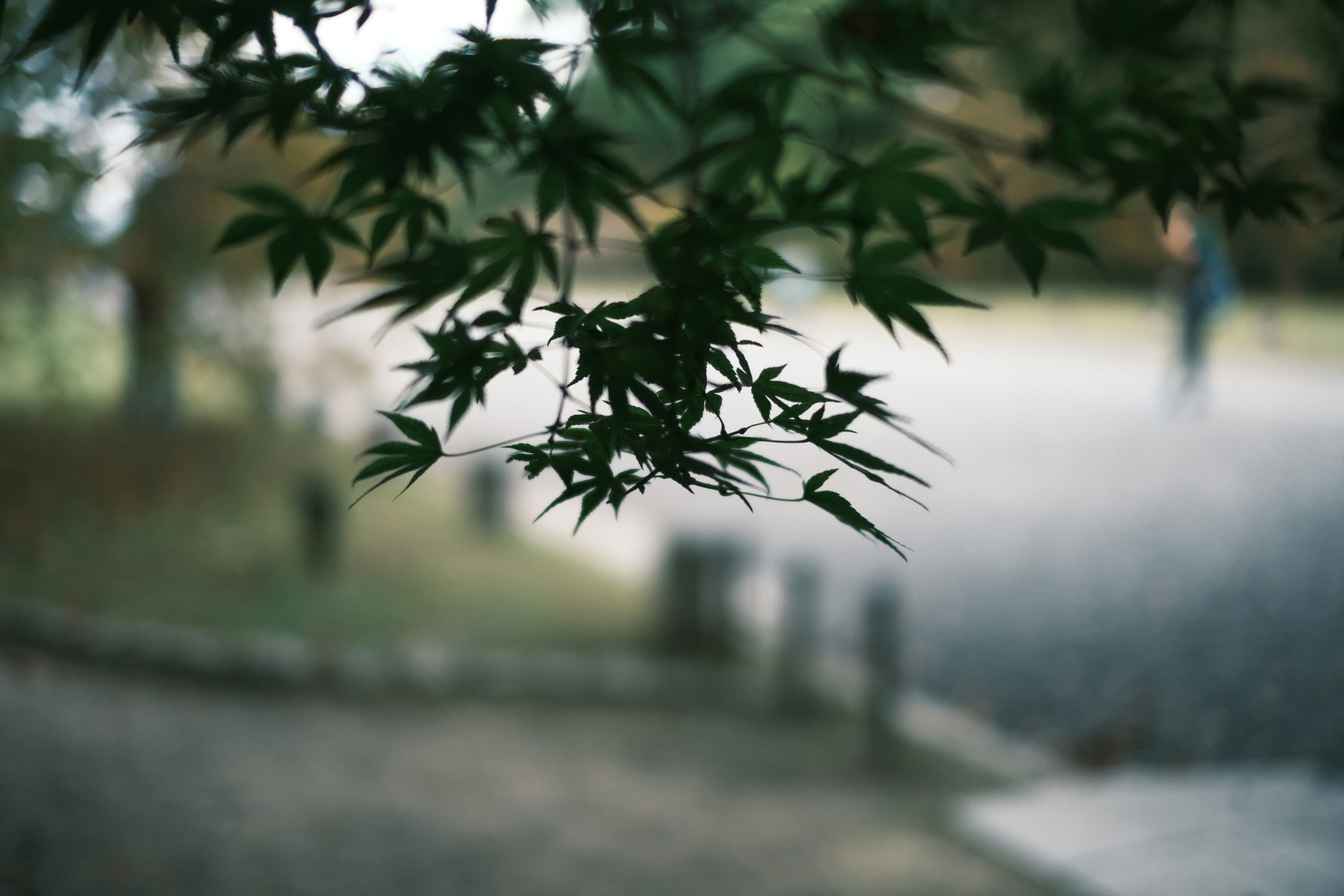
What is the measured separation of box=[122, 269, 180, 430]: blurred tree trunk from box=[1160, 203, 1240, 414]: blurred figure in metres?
8.68

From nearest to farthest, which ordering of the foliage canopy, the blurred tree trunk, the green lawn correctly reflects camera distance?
the foliage canopy < the green lawn < the blurred tree trunk

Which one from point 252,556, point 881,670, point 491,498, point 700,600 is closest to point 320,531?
point 252,556

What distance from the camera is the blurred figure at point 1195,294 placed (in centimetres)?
886

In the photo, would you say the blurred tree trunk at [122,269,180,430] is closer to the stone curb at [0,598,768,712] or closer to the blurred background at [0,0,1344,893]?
the blurred background at [0,0,1344,893]

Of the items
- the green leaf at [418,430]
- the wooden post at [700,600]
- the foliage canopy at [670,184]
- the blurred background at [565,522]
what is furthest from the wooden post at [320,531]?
the green leaf at [418,430]

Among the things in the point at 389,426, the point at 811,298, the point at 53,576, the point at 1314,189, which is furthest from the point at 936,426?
the point at 811,298

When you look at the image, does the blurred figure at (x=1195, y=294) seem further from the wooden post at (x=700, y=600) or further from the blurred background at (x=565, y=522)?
the wooden post at (x=700, y=600)

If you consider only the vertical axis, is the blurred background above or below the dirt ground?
above

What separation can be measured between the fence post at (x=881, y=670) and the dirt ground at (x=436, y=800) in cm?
15

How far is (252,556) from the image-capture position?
26.4ft

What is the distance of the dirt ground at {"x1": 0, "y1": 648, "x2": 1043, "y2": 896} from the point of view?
3.93 metres

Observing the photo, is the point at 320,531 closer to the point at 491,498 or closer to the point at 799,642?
the point at 491,498

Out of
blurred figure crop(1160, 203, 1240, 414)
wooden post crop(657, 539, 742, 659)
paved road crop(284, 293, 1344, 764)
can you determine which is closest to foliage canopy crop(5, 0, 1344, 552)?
paved road crop(284, 293, 1344, 764)

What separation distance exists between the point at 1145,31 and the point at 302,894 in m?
3.92
